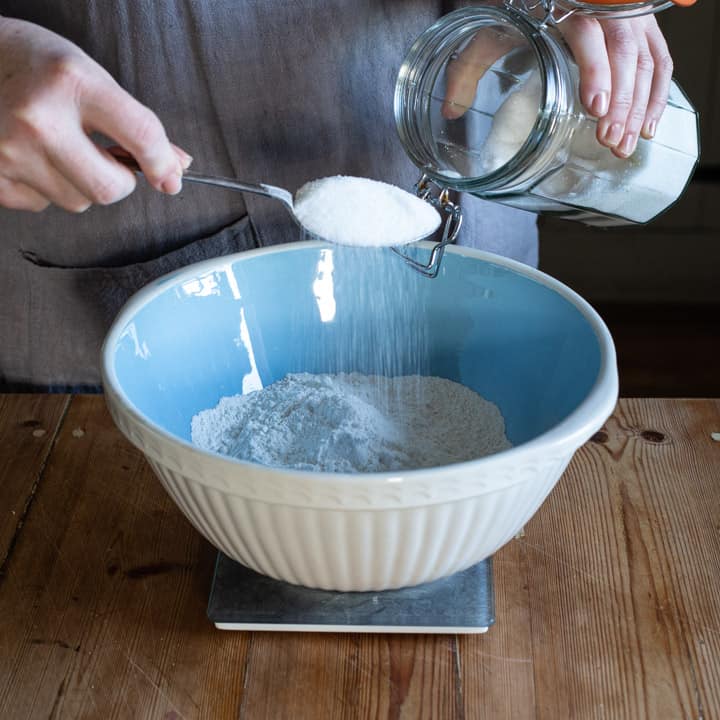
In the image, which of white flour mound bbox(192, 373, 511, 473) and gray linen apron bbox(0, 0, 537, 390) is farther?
gray linen apron bbox(0, 0, 537, 390)

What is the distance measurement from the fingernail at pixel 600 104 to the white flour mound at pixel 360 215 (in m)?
0.14

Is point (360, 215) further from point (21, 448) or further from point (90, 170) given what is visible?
point (21, 448)

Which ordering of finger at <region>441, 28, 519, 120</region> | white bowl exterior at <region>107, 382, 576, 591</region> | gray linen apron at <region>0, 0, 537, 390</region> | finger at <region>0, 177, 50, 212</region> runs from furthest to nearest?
1. gray linen apron at <region>0, 0, 537, 390</region>
2. finger at <region>441, 28, 519, 120</region>
3. finger at <region>0, 177, 50, 212</region>
4. white bowl exterior at <region>107, 382, 576, 591</region>

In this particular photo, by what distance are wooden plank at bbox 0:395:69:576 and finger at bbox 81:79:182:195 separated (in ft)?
1.05

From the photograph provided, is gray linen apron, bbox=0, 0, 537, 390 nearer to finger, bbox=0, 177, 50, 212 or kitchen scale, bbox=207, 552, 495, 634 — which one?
finger, bbox=0, 177, 50, 212

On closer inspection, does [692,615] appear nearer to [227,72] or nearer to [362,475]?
[362,475]

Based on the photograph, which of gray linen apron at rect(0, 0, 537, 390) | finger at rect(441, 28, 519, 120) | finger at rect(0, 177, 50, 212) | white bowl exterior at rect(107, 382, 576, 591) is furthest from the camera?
gray linen apron at rect(0, 0, 537, 390)

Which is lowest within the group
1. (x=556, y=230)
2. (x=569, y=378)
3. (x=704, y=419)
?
(x=556, y=230)

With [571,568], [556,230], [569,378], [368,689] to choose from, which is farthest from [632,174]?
[556,230]

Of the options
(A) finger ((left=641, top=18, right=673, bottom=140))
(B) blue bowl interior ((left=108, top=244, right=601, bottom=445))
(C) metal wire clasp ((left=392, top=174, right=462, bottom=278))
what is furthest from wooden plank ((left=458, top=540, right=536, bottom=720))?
(A) finger ((left=641, top=18, right=673, bottom=140))

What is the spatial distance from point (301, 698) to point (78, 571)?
0.21 meters

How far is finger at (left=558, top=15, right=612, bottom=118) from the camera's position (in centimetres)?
71

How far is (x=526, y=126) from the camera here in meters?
0.73

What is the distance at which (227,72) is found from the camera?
882 millimetres
